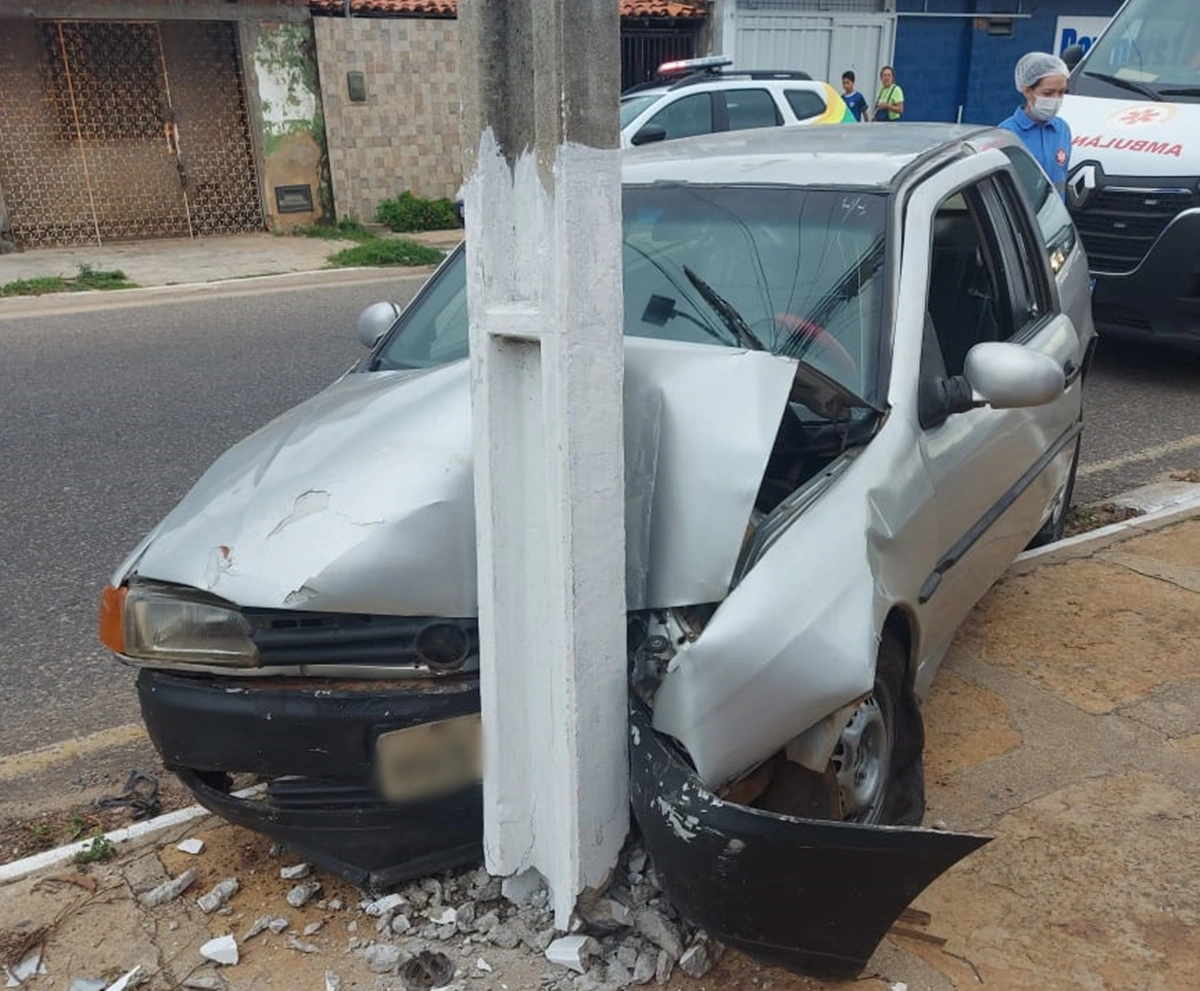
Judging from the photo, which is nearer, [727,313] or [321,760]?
[321,760]

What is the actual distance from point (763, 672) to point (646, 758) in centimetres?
31

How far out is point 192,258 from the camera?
13.4 meters

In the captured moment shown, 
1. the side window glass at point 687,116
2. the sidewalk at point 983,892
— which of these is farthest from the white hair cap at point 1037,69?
the side window glass at point 687,116

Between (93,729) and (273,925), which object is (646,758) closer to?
(273,925)

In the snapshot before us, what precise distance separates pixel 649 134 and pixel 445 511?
30.6 feet

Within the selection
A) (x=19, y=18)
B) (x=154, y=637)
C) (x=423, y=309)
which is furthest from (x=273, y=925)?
(x=19, y=18)

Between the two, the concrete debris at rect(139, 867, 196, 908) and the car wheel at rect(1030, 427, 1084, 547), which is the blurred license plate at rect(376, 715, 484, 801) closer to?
the concrete debris at rect(139, 867, 196, 908)

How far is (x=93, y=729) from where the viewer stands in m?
3.74

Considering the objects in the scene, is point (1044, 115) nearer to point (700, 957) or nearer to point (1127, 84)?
point (1127, 84)

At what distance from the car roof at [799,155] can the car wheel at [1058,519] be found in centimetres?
145

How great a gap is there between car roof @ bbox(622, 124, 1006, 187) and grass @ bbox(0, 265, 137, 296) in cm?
882

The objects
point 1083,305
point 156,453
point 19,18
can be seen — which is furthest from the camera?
point 19,18

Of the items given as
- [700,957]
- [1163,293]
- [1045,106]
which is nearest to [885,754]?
[700,957]

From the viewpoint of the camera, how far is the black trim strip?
10.2 ft
